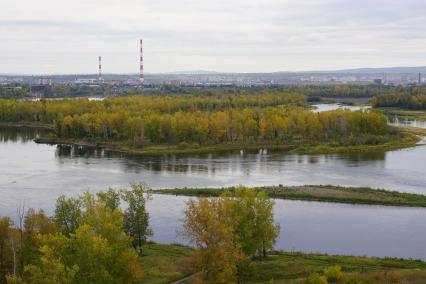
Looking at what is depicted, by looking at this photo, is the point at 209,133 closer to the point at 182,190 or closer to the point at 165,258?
the point at 182,190

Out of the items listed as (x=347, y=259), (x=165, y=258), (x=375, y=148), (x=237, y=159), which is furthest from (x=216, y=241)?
(x=375, y=148)

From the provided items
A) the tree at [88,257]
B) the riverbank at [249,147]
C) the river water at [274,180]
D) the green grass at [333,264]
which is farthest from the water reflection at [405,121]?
the tree at [88,257]

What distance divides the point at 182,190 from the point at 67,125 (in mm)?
18945

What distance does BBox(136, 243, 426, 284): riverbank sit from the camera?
12.6m

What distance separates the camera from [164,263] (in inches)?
553

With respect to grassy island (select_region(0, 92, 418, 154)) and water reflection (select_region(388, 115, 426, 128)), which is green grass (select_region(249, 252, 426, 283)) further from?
water reflection (select_region(388, 115, 426, 128))

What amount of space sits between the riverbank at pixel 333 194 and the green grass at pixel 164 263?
554cm

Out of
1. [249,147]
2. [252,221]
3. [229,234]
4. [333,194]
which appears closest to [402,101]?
[249,147]

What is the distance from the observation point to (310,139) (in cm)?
3556

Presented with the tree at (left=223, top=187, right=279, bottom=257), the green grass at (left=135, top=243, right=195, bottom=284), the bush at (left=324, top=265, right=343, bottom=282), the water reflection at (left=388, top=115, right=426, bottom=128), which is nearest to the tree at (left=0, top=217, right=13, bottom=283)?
the green grass at (left=135, top=243, right=195, bottom=284)

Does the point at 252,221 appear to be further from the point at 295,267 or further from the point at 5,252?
the point at 5,252

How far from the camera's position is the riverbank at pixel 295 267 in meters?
12.6

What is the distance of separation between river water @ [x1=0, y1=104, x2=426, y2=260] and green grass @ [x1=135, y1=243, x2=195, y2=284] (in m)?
1.16

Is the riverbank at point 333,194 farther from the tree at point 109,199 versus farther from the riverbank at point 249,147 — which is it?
the riverbank at point 249,147
